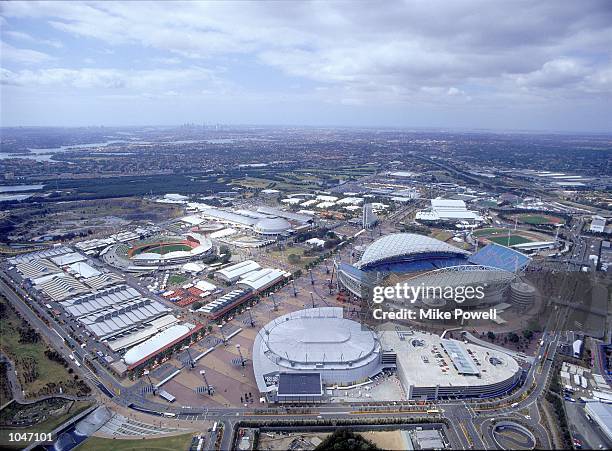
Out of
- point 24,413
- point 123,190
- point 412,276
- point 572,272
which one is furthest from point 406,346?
point 123,190

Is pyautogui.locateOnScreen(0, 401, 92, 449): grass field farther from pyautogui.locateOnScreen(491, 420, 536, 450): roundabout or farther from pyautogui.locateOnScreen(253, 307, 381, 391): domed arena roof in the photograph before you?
pyautogui.locateOnScreen(491, 420, 536, 450): roundabout

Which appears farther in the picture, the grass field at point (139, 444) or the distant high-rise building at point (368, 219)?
the distant high-rise building at point (368, 219)

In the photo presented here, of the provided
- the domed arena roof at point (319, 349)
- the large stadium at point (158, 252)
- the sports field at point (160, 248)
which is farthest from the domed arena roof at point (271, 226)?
the domed arena roof at point (319, 349)

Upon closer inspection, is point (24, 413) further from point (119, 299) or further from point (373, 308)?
point (373, 308)

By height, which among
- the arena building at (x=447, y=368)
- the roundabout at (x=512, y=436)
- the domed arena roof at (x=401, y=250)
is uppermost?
the domed arena roof at (x=401, y=250)

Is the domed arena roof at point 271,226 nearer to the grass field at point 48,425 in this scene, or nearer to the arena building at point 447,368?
the arena building at point 447,368

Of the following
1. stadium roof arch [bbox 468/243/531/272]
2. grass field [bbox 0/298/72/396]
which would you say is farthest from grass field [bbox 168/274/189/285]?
stadium roof arch [bbox 468/243/531/272]
